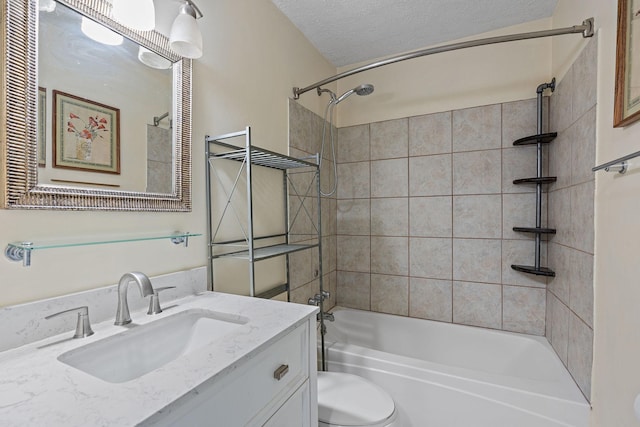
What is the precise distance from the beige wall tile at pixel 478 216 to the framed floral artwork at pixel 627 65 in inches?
37.8

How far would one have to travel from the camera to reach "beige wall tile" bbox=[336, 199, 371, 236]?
2299 millimetres

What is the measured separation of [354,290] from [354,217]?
61 cm

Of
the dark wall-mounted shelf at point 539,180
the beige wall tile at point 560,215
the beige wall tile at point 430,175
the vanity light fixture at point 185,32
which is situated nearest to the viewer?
the vanity light fixture at point 185,32

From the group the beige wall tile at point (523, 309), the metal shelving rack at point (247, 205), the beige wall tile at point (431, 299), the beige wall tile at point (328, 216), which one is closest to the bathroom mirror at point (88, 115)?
the metal shelving rack at point (247, 205)

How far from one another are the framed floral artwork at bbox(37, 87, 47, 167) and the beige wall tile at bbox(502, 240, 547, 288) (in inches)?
89.9

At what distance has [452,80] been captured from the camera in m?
2.03

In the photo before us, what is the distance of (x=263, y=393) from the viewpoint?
693 millimetres

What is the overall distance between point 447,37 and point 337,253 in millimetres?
1790

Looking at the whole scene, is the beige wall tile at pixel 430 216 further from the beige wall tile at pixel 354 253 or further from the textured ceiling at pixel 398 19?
the textured ceiling at pixel 398 19

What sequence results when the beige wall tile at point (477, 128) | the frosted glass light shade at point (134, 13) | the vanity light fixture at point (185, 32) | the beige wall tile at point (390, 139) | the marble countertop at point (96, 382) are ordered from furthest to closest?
the beige wall tile at point (390, 139), the beige wall tile at point (477, 128), the vanity light fixture at point (185, 32), the frosted glass light shade at point (134, 13), the marble countertop at point (96, 382)

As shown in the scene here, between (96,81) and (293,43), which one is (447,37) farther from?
(96,81)

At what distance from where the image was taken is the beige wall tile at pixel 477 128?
1.90 meters

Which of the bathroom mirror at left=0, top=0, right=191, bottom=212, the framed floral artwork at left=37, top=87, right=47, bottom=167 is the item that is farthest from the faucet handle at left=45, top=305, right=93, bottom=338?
the framed floral artwork at left=37, top=87, right=47, bottom=167

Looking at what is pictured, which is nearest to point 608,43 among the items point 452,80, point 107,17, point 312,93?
point 452,80
